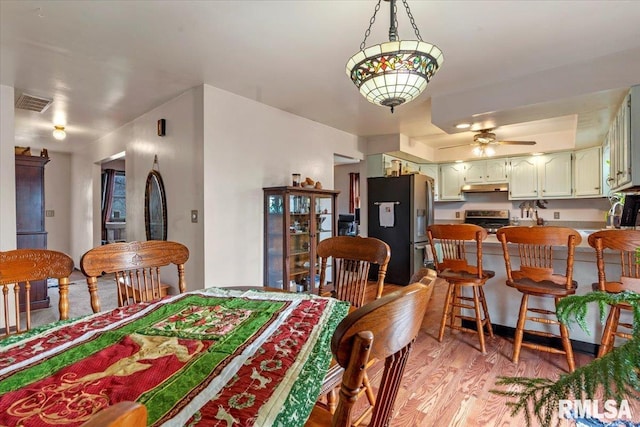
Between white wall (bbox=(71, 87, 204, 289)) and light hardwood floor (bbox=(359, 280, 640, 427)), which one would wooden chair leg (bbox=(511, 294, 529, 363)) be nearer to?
light hardwood floor (bbox=(359, 280, 640, 427))

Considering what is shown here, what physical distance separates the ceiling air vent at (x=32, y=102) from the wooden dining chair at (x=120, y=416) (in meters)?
4.41

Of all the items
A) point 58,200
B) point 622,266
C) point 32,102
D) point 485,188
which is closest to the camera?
point 622,266

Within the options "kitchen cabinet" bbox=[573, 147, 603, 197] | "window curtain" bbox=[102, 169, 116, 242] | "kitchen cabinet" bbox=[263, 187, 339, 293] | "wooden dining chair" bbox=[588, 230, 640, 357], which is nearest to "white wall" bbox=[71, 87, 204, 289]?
"kitchen cabinet" bbox=[263, 187, 339, 293]

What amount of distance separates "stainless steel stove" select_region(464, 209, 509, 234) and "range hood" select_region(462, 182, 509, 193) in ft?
1.36

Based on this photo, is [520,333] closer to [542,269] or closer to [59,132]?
[542,269]

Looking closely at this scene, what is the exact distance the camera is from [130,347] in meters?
0.96

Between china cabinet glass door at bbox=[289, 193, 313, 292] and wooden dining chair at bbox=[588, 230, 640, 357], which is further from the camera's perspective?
china cabinet glass door at bbox=[289, 193, 313, 292]

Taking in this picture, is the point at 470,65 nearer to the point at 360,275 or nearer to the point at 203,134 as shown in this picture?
the point at 360,275

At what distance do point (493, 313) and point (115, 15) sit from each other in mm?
3763

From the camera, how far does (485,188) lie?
585 centimetres

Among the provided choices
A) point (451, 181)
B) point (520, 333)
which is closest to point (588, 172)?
point (451, 181)

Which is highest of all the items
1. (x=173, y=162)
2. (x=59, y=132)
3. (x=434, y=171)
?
(x=59, y=132)

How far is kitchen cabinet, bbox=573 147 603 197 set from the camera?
4.77 m

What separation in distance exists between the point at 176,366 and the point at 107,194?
691 cm
